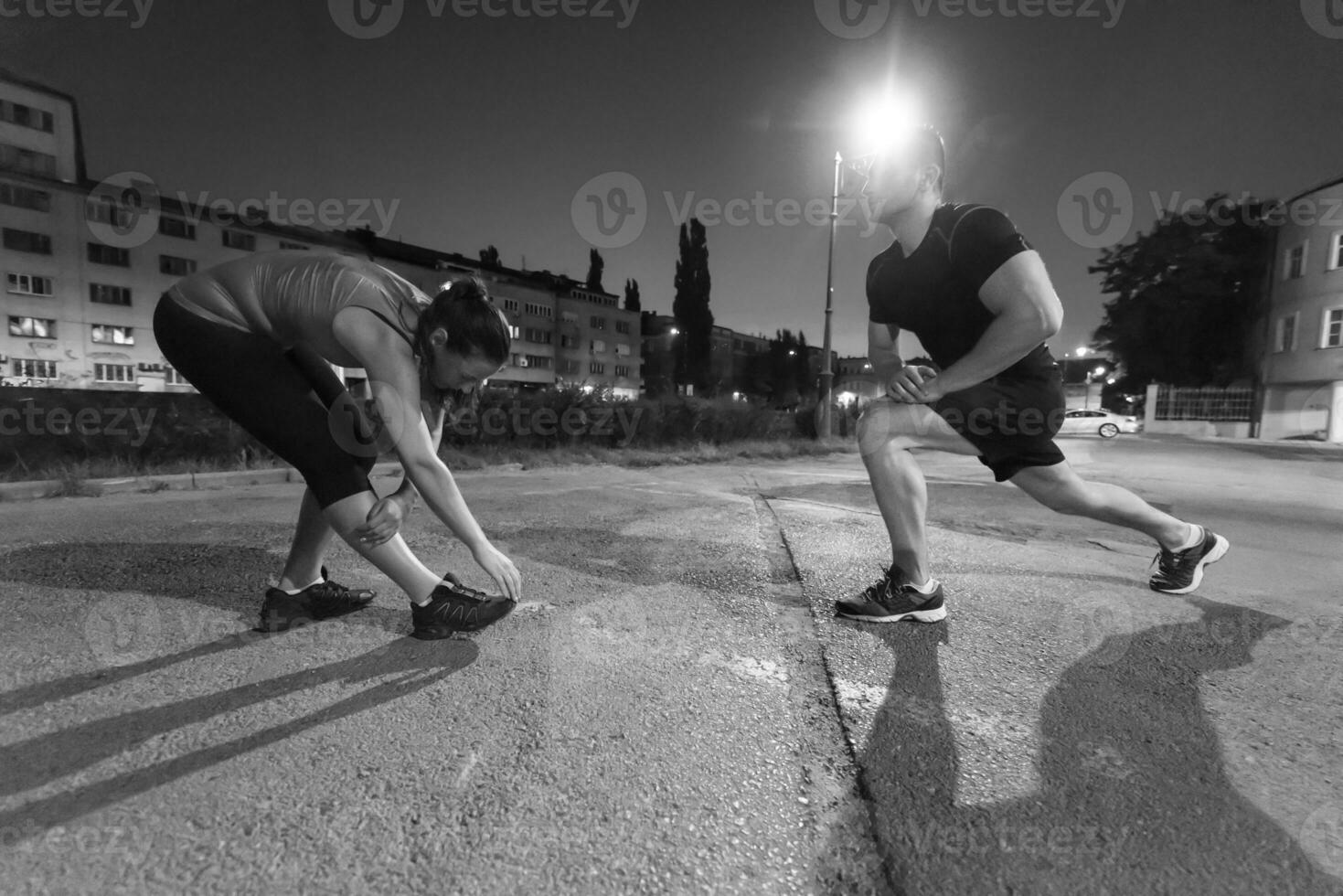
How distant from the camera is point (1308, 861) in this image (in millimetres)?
1097

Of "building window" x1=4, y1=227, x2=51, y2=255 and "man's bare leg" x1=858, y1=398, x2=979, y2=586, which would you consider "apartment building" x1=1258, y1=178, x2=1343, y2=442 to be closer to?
"man's bare leg" x1=858, y1=398, x2=979, y2=586

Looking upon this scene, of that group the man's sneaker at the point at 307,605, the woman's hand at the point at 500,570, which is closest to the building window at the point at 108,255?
the man's sneaker at the point at 307,605

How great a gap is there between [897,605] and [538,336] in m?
49.3

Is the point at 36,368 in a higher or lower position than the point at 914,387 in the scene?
higher

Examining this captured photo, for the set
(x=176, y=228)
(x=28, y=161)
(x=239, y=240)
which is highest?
(x=28, y=161)

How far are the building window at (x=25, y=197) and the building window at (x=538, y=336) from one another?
26152mm

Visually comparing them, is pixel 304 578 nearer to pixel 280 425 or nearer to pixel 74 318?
pixel 280 425

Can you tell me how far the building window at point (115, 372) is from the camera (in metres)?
30.2

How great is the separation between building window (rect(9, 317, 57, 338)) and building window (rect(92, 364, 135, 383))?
2171 mm

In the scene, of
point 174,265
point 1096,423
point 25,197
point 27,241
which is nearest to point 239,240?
point 174,265

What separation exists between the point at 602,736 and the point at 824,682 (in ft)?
2.34

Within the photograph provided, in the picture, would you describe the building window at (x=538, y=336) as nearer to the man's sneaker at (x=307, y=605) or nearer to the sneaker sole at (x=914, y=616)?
the man's sneaker at (x=307, y=605)

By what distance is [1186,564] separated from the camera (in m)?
2.53

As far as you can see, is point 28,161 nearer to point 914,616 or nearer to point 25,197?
point 25,197
